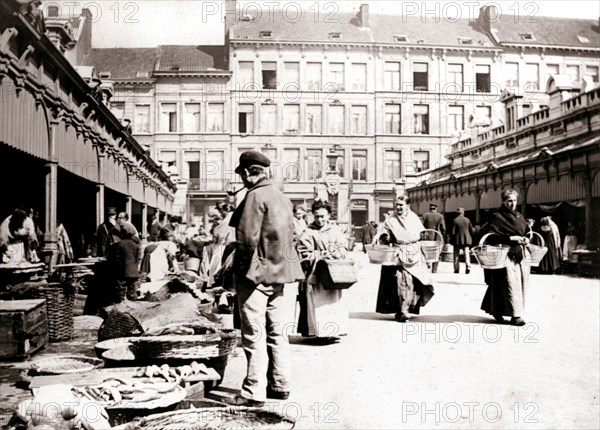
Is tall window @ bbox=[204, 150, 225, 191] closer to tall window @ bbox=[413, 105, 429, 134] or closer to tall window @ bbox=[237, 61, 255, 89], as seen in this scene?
tall window @ bbox=[237, 61, 255, 89]

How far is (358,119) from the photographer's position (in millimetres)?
51156

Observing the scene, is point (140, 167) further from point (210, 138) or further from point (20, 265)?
point (210, 138)

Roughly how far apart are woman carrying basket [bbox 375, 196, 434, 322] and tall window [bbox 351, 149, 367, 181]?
42.2 m

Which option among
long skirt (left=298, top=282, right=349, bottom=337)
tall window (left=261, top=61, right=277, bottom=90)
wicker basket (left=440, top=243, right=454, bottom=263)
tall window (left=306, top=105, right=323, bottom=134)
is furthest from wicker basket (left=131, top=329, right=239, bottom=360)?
tall window (left=306, top=105, right=323, bottom=134)

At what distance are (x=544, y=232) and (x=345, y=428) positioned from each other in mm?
16046

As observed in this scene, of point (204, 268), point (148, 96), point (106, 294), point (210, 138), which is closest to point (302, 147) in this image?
point (210, 138)

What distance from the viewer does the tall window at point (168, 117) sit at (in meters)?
50.9

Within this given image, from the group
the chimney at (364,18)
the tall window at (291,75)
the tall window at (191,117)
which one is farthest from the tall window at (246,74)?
the chimney at (364,18)

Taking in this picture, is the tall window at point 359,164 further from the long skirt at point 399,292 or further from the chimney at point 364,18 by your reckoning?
the long skirt at point 399,292

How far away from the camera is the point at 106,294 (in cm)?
1012

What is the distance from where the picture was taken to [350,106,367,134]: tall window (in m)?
50.9

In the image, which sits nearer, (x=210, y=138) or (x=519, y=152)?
(x=519, y=152)

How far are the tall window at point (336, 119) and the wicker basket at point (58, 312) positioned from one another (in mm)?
44785

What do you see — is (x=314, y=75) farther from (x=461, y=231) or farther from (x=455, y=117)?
(x=461, y=231)
